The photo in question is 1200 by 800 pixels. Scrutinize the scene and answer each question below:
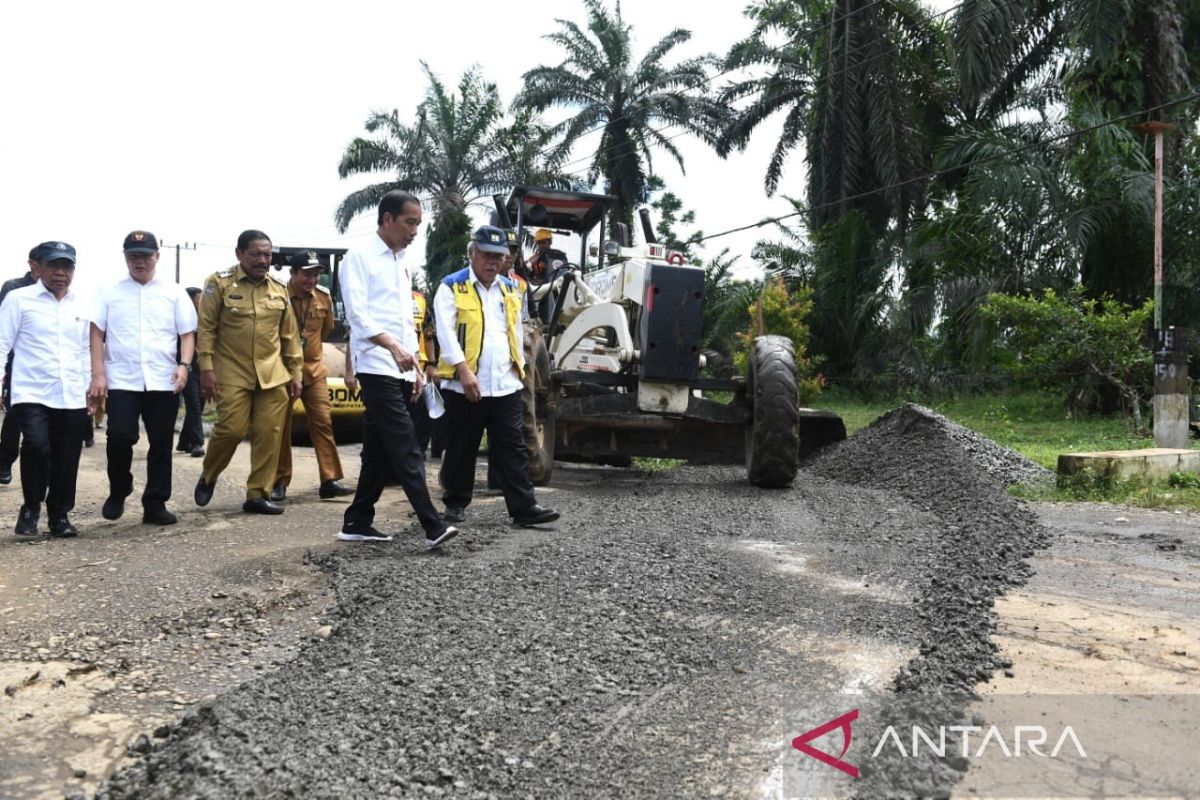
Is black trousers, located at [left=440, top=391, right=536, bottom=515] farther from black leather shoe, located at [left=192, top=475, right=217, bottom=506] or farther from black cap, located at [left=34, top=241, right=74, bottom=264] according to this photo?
black cap, located at [left=34, top=241, right=74, bottom=264]

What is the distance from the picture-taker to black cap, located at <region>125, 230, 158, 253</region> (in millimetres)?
7027

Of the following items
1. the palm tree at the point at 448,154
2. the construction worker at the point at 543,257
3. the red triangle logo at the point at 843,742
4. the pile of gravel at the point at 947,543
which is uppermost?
the palm tree at the point at 448,154

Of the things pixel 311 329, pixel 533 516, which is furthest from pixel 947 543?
pixel 311 329

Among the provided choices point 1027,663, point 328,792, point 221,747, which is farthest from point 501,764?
point 1027,663

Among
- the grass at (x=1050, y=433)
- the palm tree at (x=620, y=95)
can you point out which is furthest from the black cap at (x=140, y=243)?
the palm tree at (x=620, y=95)

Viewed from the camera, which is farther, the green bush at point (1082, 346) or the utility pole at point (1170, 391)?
the green bush at point (1082, 346)

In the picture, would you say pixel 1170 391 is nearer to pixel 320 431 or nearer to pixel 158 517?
pixel 320 431

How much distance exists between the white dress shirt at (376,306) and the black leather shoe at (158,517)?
185cm

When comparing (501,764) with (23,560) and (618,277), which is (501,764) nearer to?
(23,560)

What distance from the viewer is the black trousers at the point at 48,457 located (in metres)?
6.65

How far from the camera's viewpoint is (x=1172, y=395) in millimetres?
11859

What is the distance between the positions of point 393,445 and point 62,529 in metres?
2.19

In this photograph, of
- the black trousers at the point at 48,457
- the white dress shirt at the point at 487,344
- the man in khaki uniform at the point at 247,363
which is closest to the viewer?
the white dress shirt at the point at 487,344

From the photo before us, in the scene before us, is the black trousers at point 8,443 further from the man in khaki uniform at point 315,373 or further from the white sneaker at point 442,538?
the white sneaker at point 442,538
